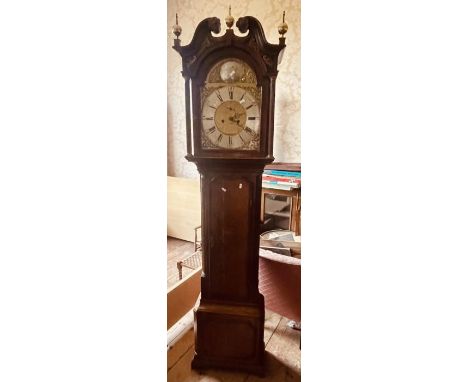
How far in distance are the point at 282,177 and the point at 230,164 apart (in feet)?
2.97

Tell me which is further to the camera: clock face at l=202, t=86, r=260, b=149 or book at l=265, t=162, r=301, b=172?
book at l=265, t=162, r=301, b=172

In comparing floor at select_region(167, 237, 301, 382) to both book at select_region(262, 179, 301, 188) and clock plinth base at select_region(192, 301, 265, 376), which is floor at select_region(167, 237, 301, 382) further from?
book at select_region(262, 179, 301, 188)

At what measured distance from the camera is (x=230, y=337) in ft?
3.37

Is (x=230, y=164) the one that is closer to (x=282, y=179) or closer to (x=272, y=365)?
(x=272, y=365)

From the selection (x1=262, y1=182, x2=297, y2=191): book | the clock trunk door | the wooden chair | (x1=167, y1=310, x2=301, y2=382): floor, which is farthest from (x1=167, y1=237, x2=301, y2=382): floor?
(x1=262, y1=182, x2=297, y2=191): book

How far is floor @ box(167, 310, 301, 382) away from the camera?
1039mm

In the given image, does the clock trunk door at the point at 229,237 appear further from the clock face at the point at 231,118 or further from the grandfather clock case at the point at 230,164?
the clock face at the point at 231,118

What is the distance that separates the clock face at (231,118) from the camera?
86 centimetres

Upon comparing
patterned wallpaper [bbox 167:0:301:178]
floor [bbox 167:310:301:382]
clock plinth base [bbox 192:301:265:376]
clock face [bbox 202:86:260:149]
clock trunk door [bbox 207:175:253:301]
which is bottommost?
floor [bbox 167:310:301:382]

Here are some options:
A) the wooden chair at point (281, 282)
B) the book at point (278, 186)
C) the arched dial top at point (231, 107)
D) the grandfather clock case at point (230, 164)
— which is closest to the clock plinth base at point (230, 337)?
the grandfather clock case at point (230, 164)

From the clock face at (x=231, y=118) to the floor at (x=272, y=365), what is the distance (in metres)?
0.79

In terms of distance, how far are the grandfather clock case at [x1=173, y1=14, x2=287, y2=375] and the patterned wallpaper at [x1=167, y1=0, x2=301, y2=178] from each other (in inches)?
26.3
